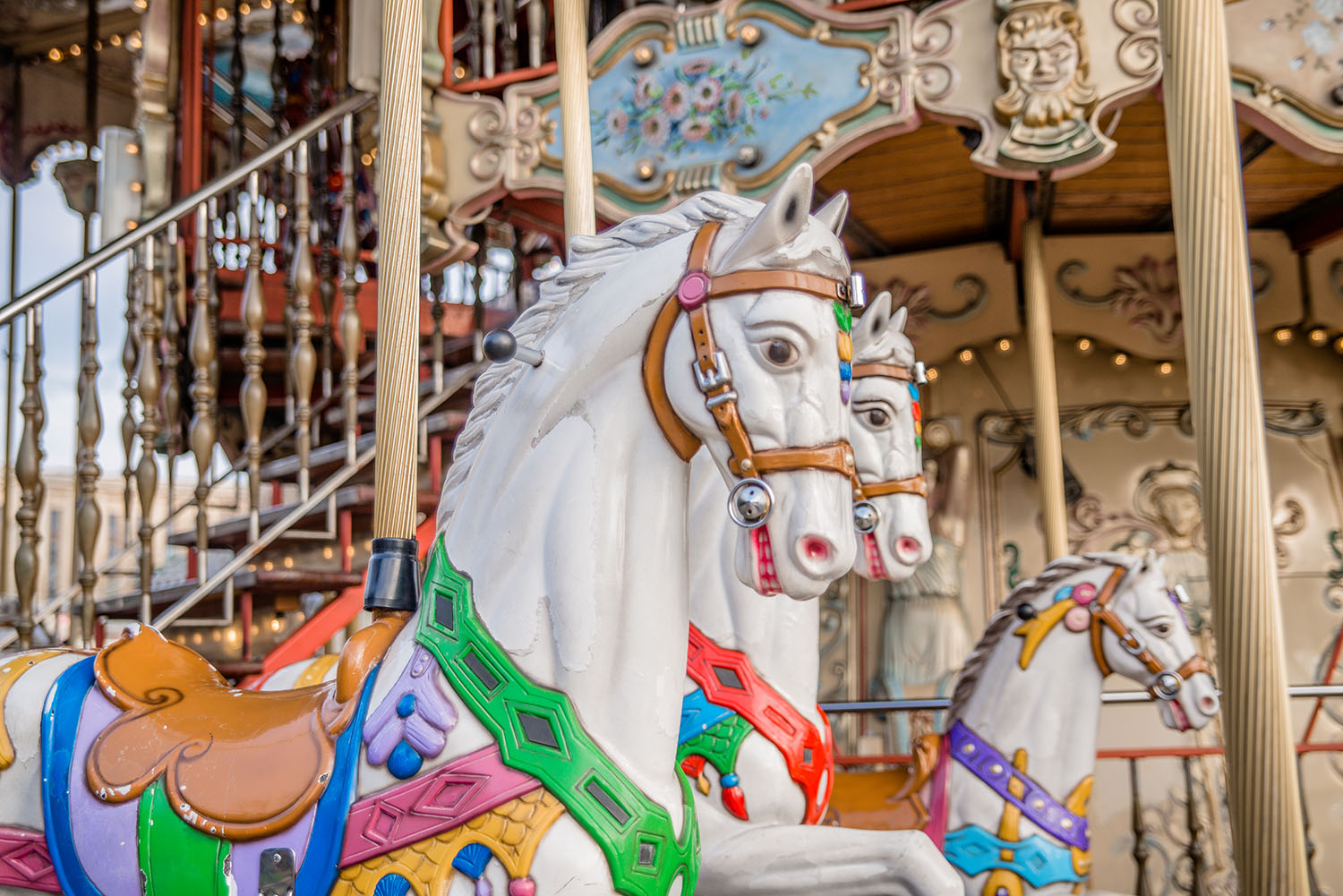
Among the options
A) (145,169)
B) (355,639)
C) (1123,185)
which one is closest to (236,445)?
(145,169)

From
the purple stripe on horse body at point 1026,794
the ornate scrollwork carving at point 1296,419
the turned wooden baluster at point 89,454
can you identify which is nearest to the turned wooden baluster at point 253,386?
the turned wooden baluster at point 89,454

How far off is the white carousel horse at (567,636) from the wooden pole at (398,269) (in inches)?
41.5

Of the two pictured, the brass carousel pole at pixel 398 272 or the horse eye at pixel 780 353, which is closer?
the horse eye at pixel 780 353

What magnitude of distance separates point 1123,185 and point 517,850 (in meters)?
4.93

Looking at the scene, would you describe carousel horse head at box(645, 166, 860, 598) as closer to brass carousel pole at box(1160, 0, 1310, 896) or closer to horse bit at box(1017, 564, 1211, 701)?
brass carousel pole at box(1160, 0, 1310, 896)

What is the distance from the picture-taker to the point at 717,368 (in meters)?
1.43

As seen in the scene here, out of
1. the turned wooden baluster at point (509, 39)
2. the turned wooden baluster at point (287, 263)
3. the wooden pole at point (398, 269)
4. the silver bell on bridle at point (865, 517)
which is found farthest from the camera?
the turned wooden baluster at point (509, 39)

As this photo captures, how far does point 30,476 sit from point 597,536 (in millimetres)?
2603

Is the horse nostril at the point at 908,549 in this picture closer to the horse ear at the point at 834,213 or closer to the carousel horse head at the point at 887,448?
the carousel horse head at the point at 887,448

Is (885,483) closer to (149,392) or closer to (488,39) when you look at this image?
(149,392)

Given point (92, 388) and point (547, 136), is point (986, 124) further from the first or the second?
point (92, 388)

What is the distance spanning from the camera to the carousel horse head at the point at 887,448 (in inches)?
116

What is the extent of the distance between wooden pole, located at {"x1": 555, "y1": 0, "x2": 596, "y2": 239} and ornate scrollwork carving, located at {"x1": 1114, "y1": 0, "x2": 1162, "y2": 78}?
177cm

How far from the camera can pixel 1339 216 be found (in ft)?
18.1
